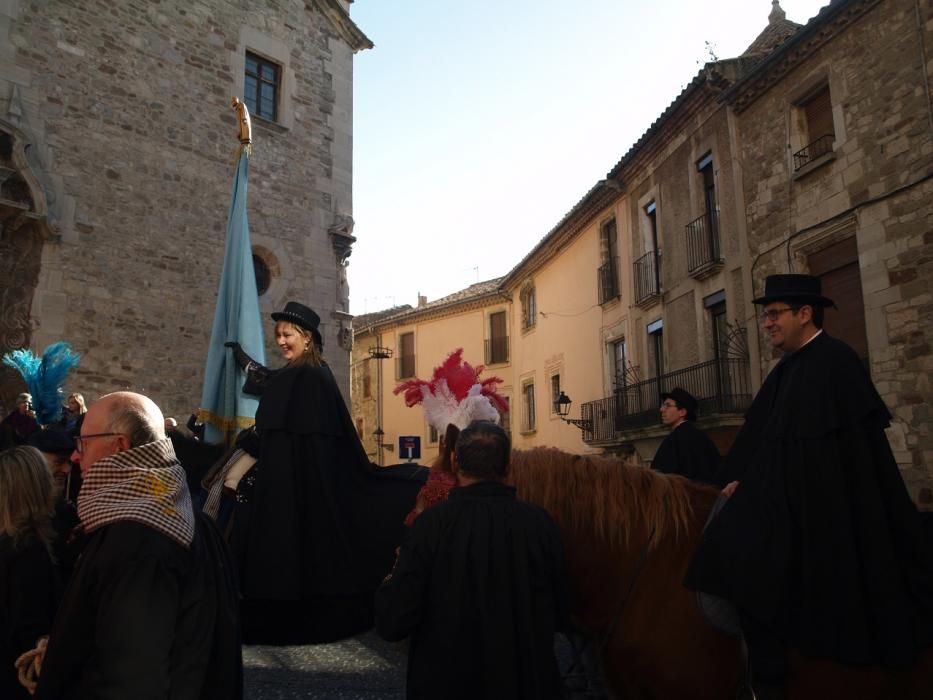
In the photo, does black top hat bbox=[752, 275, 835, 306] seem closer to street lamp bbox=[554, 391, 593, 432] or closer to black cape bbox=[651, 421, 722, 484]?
black cape bbox=[651, 421, 722, 484]

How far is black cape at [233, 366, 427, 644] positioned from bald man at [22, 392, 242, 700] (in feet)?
4.46

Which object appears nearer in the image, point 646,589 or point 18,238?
point 646,589

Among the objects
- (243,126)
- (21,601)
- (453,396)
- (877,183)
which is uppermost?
(877,183)

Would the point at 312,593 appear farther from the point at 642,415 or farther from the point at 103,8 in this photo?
the point at 642,415

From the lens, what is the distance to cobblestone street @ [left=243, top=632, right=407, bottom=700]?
18.3ft

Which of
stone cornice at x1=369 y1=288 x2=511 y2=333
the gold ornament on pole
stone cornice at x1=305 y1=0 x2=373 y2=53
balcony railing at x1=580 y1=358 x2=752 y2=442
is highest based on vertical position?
stone cornice at x1=305 y1=0 x2=373 y2=53

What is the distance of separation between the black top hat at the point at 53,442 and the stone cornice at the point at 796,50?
12418 mm

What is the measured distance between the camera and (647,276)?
19.2 meters

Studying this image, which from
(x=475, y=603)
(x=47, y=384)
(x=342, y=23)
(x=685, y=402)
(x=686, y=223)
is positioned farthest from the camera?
(x=686, y=223)

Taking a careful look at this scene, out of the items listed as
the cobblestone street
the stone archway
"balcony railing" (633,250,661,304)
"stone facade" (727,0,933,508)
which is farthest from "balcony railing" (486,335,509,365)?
the cobblestone street

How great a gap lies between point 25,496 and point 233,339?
198cm

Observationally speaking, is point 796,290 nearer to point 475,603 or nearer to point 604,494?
point 604,494

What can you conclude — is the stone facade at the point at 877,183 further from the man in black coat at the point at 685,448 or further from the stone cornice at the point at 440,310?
the stone cornice at the point at 440,310

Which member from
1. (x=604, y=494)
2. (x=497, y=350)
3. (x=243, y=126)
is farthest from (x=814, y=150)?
(x=497, y=350)
